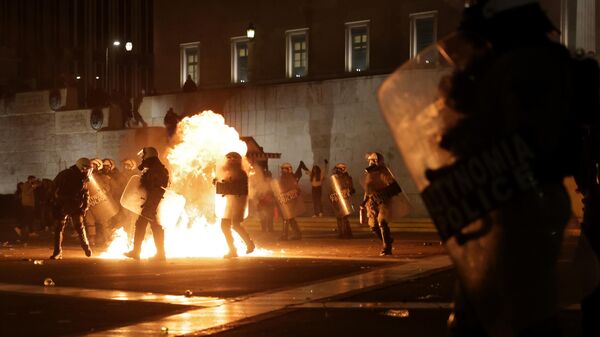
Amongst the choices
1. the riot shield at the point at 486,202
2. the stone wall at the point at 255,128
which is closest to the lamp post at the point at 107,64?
the stone wall at the point at 255,128

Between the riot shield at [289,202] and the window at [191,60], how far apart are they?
21.6 meters

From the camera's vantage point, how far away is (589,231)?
20.0 feet

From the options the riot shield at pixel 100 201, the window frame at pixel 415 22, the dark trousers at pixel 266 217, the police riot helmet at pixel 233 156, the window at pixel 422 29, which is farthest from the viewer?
the window at pixel 422 29

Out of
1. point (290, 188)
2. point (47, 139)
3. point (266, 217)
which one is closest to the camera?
point (290, 188)

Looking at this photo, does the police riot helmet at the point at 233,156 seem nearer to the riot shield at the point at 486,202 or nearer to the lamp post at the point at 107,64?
the riot shield at the point at 486,202

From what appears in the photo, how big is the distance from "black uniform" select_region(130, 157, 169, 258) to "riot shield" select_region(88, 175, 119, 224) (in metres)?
5.01

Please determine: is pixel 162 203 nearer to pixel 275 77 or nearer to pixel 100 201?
pixel 100 201

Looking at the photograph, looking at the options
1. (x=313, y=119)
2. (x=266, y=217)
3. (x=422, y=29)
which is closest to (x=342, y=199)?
(x=266, y=217)

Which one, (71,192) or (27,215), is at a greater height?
(71,192)

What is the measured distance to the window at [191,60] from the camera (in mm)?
45094

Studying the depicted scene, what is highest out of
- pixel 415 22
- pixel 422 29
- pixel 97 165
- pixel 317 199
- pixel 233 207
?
pixel 415 22

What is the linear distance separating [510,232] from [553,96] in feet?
1.69

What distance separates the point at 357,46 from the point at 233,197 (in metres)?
24.3

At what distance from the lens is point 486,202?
3.67 meters
